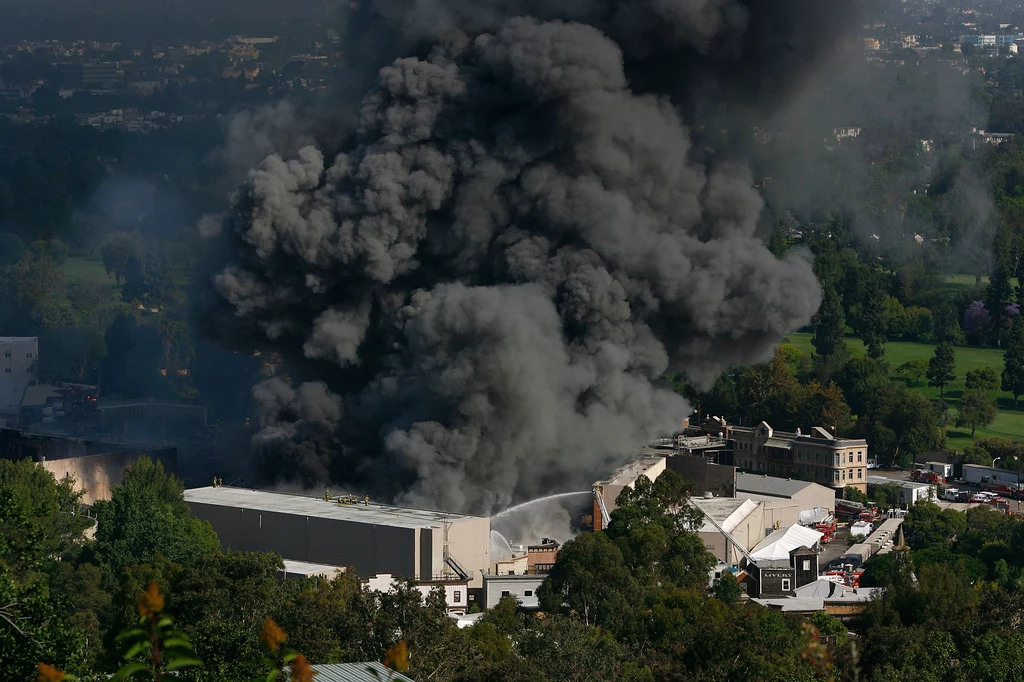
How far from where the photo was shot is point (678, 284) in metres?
48.2

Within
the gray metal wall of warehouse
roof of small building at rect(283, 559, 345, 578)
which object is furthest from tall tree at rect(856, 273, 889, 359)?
roof of small building at rect(283, 559, 345, 578)

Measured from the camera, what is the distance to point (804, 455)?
212ft

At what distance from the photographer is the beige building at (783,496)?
53062 millimetres

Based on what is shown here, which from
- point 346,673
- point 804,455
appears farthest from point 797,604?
point 804,455

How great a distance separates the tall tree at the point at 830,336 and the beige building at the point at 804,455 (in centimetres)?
1028

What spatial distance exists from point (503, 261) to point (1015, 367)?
112 feet

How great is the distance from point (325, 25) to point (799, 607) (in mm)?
49294

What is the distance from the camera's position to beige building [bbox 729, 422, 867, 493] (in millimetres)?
63281

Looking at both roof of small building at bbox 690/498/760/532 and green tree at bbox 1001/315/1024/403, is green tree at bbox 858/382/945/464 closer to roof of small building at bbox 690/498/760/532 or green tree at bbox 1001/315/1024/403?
green tree at bbox 1001/315/1024/403

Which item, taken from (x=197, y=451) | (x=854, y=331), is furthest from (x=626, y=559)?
(x=854, y=331)

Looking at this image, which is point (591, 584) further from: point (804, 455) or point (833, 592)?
point (804, 455)

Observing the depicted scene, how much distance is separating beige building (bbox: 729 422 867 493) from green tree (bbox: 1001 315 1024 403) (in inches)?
507

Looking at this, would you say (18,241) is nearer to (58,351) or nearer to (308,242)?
(58,351)

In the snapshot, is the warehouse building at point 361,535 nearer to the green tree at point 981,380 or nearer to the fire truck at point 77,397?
the fire truck at point 77,397
